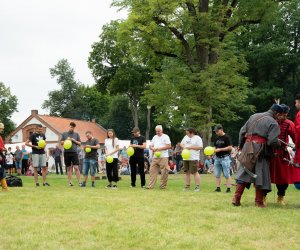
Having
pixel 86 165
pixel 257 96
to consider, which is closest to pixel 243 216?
pixel 86 165

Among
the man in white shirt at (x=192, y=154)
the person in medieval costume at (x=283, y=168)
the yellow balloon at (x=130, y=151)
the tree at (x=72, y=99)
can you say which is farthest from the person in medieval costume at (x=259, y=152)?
the tree at (x=72, y=99)

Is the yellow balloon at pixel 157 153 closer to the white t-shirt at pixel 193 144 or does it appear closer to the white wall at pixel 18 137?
the white t-shirt at pixel 193 144

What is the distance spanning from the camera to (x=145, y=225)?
6.74m

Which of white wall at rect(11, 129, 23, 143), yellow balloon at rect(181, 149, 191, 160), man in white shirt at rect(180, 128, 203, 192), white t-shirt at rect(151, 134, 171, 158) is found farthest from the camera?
white wall at rect(11, 129, 23, 143)

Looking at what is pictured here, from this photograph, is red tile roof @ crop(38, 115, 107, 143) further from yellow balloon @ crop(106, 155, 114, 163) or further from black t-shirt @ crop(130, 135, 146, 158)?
yellow balloon @ crop(106, 155, 114, 163)

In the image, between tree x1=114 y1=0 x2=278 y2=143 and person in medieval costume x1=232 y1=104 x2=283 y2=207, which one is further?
tree x1=114 y1=0 x2=278 y2=143

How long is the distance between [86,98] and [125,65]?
31943 mm

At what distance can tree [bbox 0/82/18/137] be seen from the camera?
75812 millimetres

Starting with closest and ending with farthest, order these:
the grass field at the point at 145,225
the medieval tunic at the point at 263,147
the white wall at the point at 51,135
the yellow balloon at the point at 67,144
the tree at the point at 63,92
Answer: the grass field at the point at 145,225, the medieval tunic at the point at 263,147, the yellow balloon at the point at 67,144, the white wall at the point at 51,135, the tree at the point at 63,92

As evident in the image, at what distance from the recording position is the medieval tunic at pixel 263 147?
28.6 feet

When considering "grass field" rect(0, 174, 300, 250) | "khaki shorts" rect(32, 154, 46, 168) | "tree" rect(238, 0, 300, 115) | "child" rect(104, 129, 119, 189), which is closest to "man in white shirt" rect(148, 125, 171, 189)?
"child" rect(104, 129, 119, 189)

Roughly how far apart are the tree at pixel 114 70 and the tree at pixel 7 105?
2347cm

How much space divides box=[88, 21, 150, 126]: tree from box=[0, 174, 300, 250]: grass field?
46796 mm

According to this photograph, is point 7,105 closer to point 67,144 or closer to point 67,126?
point 67,126
